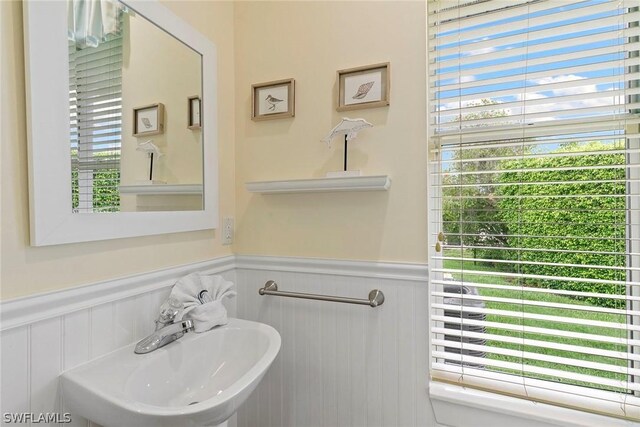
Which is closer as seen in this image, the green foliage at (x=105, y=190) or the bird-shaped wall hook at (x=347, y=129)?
the green foliage at (x=105, y=190)

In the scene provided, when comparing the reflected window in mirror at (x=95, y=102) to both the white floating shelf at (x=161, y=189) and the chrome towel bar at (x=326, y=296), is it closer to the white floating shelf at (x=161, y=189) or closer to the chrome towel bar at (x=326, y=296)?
the white floating shelf at (x=161, y=189)

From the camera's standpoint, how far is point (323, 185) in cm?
124

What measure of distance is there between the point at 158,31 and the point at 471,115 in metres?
1.14

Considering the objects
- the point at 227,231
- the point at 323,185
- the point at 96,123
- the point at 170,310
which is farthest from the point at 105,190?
the point at 323,185

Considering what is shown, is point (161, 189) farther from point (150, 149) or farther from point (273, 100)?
point (273, 100)

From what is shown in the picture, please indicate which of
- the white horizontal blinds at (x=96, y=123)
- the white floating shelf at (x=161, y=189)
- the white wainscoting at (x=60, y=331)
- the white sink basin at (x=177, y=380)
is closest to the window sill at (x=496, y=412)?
the white sink basin at (x=177, y=380)

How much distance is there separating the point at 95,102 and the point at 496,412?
157 centimetres

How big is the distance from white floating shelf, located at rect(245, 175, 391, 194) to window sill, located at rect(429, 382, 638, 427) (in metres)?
0.75

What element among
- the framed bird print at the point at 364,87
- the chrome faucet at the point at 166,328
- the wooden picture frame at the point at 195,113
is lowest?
the chrome faucet at the point at 166,328

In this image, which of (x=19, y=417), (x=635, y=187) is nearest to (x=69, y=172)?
(x=19, y=417)

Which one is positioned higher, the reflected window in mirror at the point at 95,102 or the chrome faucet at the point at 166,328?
the reflected window in mirror at the point at 95,102
